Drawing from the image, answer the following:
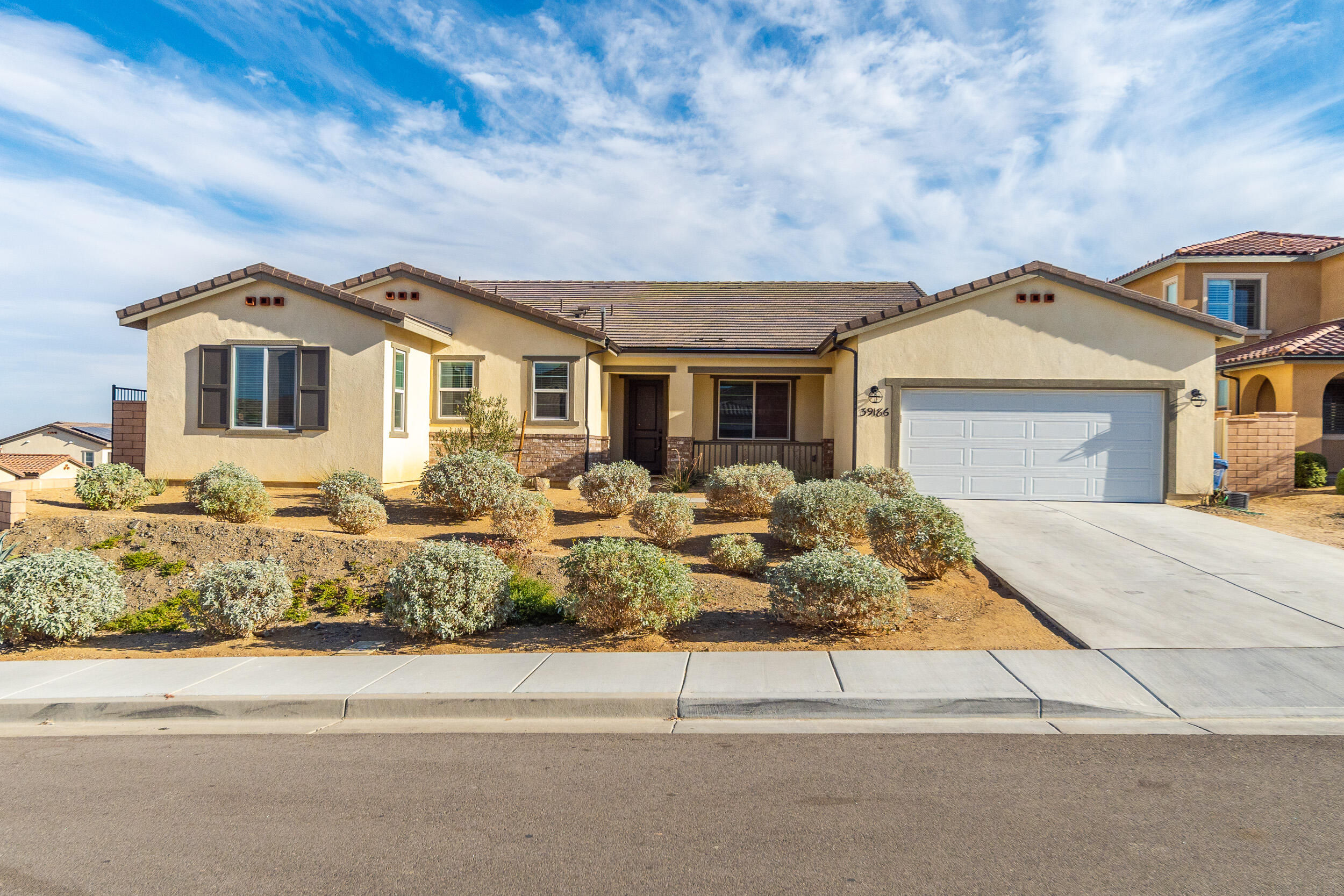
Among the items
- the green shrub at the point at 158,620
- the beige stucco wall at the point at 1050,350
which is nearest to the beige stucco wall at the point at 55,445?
the green shrub at the point at 158,620

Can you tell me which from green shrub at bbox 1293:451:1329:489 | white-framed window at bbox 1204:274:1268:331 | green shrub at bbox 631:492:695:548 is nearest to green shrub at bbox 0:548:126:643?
green shrub at bbox 631:492:695:548

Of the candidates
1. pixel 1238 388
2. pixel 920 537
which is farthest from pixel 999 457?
pixel 1238 388

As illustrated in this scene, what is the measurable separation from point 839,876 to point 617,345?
16.0 meters

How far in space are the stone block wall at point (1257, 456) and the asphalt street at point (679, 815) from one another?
13.3 meters

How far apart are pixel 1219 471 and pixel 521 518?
13.3 m

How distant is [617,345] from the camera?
1889 centimetres

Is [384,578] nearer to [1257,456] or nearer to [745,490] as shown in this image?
[745,490]

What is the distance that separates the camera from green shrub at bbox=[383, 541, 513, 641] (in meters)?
7.92

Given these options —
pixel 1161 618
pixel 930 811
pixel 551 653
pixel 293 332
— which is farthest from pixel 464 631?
pixel 293 332

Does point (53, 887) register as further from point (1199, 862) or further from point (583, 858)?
point (1199, 862)

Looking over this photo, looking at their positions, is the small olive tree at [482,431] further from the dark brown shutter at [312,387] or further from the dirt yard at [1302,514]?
the dirt yard at [1302,514]

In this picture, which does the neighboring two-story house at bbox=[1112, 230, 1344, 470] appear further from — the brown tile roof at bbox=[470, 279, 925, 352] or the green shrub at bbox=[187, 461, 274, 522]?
the green shrub at bbox=[187, 461, 274, 522]

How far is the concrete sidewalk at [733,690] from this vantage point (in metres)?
5.98

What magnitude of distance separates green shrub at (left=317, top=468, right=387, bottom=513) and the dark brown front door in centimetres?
749
